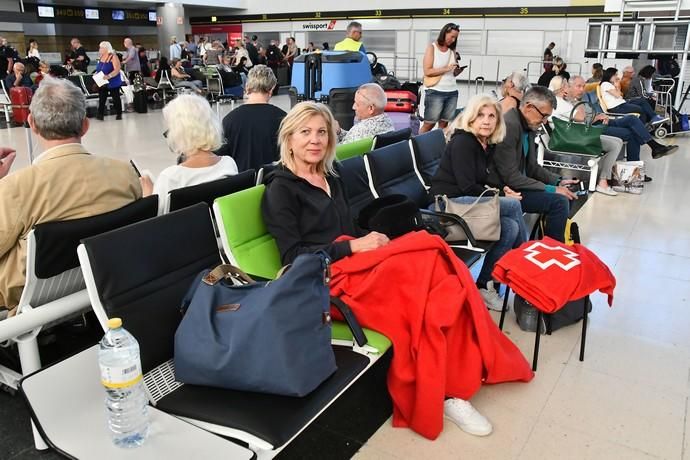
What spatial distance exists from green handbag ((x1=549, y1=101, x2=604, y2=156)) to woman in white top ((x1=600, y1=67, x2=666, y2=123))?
7.69 ft

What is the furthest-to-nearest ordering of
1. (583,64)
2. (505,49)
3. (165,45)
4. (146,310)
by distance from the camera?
(165,45) < (505,49) < (583,64) < (146,310)

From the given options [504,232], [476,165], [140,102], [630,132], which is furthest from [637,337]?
[140,102]

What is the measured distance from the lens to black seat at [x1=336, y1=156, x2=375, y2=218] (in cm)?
328

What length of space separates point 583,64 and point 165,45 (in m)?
15.3

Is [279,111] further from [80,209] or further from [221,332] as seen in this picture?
[221,332]

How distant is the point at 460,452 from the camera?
215cm

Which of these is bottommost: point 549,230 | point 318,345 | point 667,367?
point 667,367

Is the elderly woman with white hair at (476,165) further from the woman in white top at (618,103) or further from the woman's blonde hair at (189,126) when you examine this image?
the woman in white top at (618,103)

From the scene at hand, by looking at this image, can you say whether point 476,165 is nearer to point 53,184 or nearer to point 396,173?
point 396,173

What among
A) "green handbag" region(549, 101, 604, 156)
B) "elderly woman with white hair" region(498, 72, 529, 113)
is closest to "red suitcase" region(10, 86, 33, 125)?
"elderly woman with white hair" region(498, 72, 529, 113)

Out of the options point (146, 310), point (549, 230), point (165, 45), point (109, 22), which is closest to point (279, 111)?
point (549, 230)

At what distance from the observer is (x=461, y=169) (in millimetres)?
3541

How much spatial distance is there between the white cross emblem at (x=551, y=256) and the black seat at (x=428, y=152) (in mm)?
1317

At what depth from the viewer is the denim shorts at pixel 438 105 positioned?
681 cm
